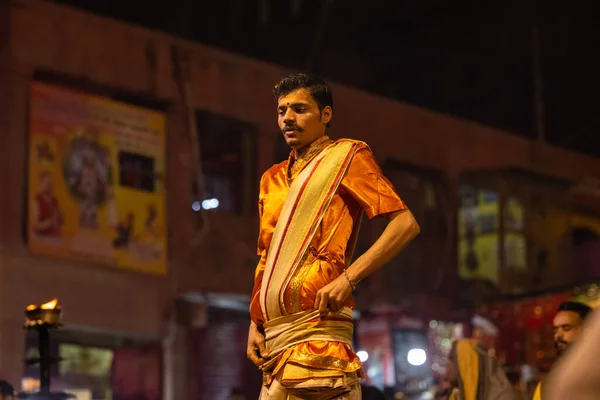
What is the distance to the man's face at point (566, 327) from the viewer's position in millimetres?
5555

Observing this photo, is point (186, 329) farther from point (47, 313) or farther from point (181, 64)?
point (47, 313)

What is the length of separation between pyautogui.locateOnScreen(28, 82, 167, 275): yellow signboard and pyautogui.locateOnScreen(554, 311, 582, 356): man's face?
10.0 meters

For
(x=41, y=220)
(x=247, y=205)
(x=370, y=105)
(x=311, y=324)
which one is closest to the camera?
(x=311, y=324)

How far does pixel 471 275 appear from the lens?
2139cm

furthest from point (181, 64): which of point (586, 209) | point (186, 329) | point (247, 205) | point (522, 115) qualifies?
point (586, 209)

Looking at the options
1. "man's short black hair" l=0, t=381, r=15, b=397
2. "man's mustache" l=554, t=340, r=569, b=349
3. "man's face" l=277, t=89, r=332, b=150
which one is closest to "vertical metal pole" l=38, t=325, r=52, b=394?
"man's short black hair" l=0, t=381, r=15, b=397

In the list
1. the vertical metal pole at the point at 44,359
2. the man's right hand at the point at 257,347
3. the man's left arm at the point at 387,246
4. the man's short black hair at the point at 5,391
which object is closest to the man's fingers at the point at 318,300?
the man's left arm at the point at 387,246

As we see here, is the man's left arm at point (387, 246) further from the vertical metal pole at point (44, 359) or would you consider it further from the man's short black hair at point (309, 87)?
the vertical metal pole at point (44, 359)

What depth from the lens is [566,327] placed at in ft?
18.3

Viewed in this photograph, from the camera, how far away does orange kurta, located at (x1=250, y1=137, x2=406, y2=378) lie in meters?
3.29

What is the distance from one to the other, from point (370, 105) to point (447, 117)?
2109 millimetres

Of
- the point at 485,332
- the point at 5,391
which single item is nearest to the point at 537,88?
the point at 485,332

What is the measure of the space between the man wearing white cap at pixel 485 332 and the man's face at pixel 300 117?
564 inches

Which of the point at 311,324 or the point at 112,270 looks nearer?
the point at 311,324
